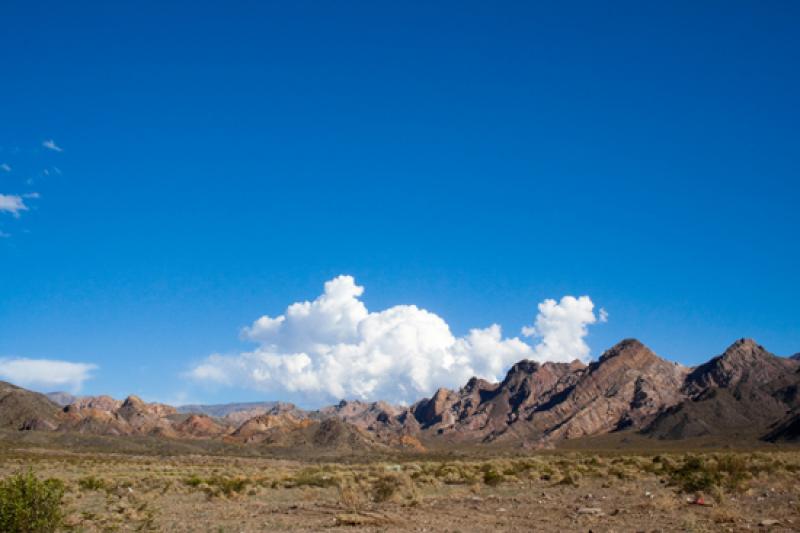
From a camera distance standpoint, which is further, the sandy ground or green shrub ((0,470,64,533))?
the sandy ground

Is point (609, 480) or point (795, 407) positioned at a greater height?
point (795, 407)

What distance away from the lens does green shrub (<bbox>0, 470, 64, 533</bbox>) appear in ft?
47.8

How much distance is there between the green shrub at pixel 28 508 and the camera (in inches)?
573

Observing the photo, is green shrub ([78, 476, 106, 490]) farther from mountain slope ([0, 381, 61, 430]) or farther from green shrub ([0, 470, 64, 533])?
mountain slope ([0, 381, 61, 430])

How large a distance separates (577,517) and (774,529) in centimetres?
514

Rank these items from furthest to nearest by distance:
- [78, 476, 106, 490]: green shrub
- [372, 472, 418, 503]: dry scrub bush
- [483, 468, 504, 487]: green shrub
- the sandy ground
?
[78, 476, 106, 490]: green shrub, [483, 468, 504, 487]: green shrub, [372, 472, 418, 503]: dry scrub bush, the sandy ground

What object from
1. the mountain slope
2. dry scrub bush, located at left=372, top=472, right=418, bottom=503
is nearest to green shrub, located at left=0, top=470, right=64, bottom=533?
dry scrub bush, located at left=372, top=472, right=418, bottom=503

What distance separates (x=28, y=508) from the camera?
48.9ft

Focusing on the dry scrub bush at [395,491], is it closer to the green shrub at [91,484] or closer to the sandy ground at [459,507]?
the sandy ground at [459,507]

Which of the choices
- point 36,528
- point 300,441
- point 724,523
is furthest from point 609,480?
point 300,441

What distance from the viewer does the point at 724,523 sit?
17.4m

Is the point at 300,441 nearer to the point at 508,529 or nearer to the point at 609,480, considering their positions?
the point at 609,480

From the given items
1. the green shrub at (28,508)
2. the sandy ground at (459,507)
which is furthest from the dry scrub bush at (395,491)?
the green shrub at (28,508)

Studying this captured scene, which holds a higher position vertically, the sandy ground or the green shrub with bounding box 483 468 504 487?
the green shrub with bounding box 483 468 504 487
